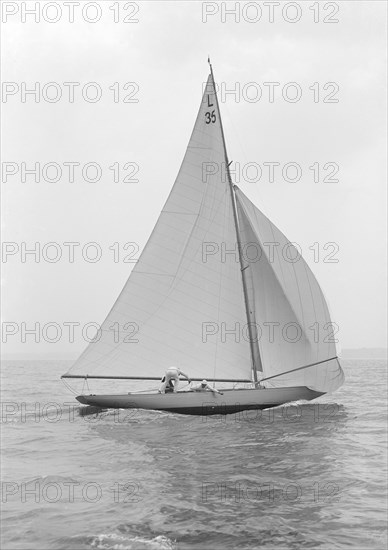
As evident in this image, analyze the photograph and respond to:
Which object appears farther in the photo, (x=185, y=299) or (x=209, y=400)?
(x=185, y=299)

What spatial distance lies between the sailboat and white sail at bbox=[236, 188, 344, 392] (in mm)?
42

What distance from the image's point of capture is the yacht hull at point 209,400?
25.7 meters

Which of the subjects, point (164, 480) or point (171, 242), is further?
point (171, 242)

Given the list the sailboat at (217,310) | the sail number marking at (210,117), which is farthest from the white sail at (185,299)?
the sail number marking at (210,117)

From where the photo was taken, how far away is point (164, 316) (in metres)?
27.3

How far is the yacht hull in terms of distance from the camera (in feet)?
84.2

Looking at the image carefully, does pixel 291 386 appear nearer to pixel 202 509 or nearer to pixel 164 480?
pixel 164 480

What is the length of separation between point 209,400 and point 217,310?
387cm

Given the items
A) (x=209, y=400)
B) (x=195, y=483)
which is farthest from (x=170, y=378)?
(x=195, y=483)

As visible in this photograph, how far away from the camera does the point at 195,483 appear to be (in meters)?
15.5

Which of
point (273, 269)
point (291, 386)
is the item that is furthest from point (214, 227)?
point (291, 386)

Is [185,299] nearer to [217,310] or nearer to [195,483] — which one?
[217,310]

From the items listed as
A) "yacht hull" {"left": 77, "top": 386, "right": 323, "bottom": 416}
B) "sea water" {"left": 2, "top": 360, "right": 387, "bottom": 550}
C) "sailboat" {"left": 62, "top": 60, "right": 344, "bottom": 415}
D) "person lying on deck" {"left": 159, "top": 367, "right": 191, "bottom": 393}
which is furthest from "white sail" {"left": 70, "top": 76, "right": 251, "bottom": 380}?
"sea water" {"left": 2, "top": 360, "right": 387, "bottom": 550}

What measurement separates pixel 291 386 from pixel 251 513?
14.7 m
